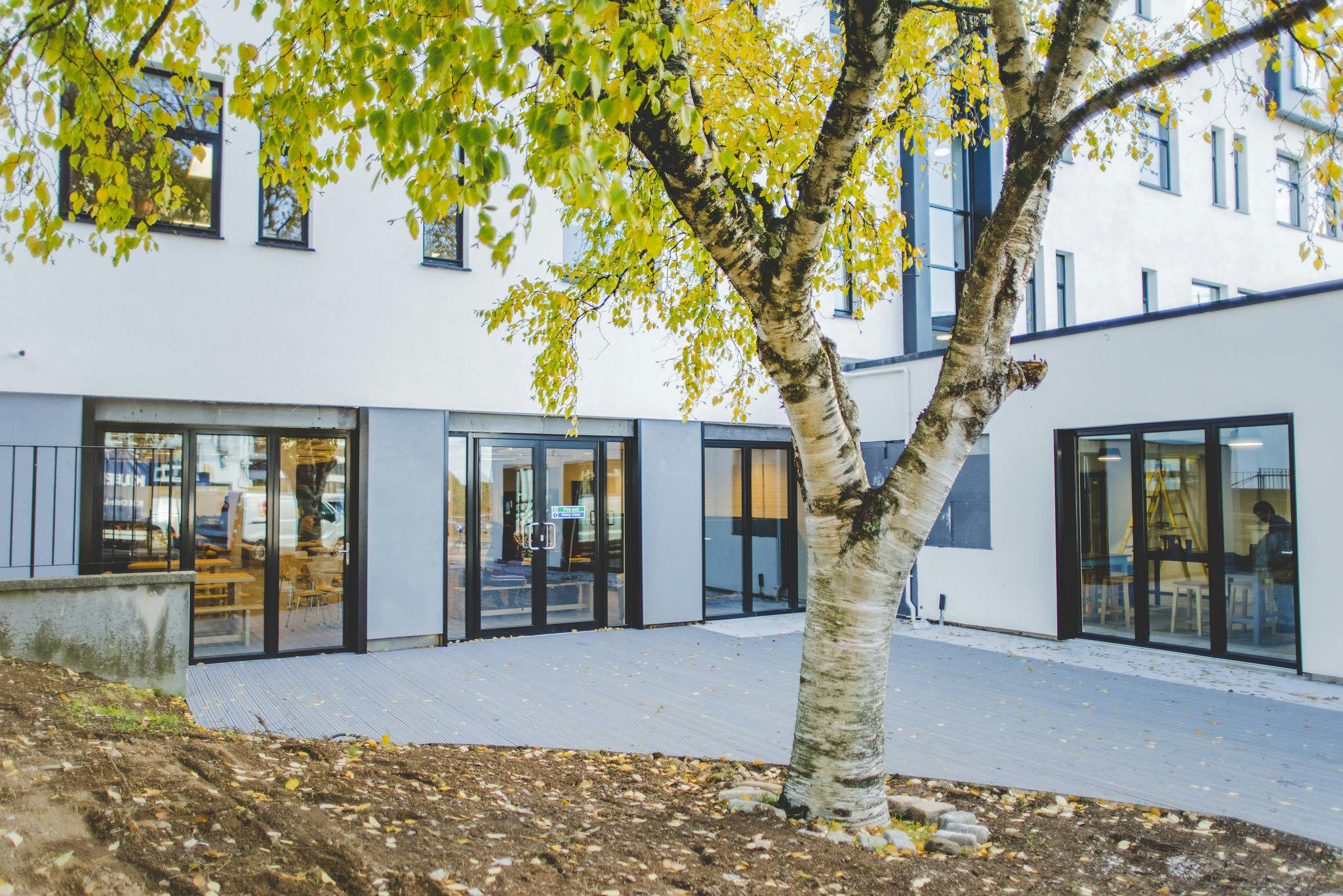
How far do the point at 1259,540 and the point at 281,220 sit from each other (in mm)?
10174

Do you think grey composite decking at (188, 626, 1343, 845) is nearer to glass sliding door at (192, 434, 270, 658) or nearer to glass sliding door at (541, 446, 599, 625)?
glass sliding door at (192, 434, 270, 658)

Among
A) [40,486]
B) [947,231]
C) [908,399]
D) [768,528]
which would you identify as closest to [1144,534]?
[908,399]

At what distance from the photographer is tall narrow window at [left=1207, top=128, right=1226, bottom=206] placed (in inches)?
663

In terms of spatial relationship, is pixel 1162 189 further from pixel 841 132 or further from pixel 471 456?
pixel 841 132

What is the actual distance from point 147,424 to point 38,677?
3298 mm

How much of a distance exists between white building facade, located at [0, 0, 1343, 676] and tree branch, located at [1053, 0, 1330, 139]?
176 inches

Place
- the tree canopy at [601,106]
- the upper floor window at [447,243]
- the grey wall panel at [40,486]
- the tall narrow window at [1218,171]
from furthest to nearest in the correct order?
the tall narrow window at [1218,171] < the upper floor window at [447,243] < the grey wall panel at [40,486] < the tree canopy at [601,106]

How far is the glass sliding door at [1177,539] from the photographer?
9.30 metres

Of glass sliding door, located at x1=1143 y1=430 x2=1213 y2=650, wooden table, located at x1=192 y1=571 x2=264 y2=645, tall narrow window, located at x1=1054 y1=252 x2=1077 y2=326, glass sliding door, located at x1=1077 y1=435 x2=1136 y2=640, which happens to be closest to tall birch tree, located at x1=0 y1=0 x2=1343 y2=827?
wooden table, located at x1=192 y1=571 x2=264 y2=645

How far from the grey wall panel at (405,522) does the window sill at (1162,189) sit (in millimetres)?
12556

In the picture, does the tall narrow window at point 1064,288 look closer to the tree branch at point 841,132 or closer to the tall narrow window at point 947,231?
the tall narrow window at point 947,231

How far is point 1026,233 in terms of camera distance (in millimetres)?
4496

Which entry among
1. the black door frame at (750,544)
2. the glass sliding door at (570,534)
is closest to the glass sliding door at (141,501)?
the glass sliding door at (570,534)

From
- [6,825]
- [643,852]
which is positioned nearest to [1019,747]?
[643,852]
